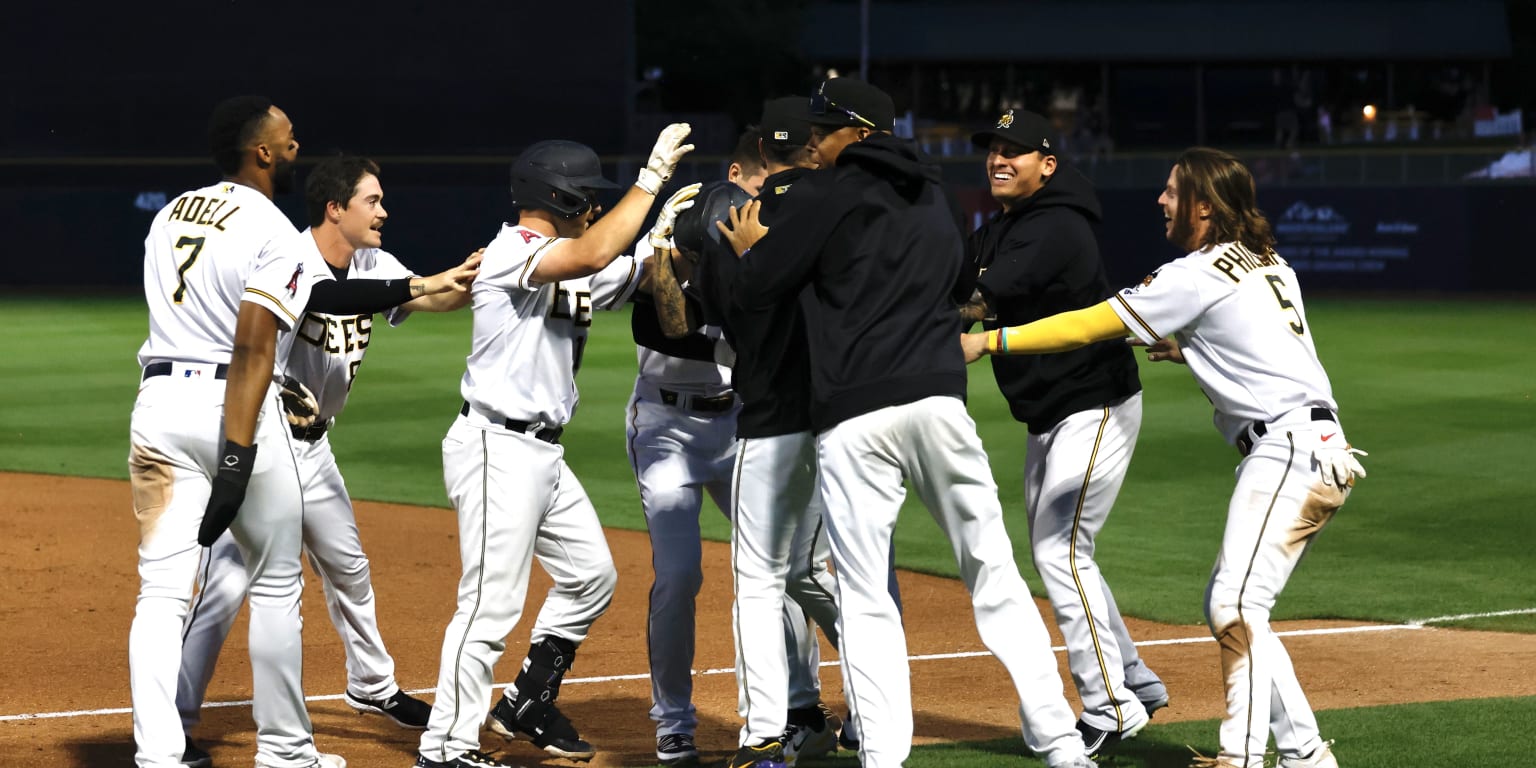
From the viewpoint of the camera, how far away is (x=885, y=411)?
15.8 ft

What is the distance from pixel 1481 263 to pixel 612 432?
1798 cm

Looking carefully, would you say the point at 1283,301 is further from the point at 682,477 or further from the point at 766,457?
the point at 682,477

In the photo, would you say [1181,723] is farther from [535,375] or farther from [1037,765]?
[535,375]

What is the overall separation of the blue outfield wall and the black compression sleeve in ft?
75.8

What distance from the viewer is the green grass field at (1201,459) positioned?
8297 mm

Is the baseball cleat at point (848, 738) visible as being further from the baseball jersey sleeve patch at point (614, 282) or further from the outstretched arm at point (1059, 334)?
the baseball jersey sleeve patch at point (614, 282)

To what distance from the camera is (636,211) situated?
16.7 feet

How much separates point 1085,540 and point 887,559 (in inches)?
44.0

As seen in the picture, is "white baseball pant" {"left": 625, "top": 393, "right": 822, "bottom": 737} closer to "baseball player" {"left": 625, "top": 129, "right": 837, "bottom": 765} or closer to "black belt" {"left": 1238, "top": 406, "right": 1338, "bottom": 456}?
"baseball player" {"left": 625, "top": 129, "right": 837, "bottom": 765}

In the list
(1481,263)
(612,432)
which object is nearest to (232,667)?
(612,432)

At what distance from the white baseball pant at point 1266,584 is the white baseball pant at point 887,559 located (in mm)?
525

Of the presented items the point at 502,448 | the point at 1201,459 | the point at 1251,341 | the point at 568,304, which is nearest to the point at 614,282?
the point at 568,304

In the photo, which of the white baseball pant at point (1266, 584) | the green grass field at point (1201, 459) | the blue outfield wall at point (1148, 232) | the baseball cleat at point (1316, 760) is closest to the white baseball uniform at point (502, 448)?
the green grass field at point (1201, 459)

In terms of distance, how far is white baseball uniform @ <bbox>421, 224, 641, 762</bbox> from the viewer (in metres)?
5.30
